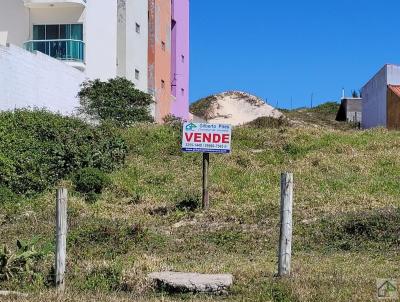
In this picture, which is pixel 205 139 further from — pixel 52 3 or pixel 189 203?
pixel 52 3

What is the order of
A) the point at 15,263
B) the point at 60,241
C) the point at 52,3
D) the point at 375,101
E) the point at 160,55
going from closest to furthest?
the point at 60,241, the point at 15,263, the point at 52,3, the point at 375,101, the point at 160,55

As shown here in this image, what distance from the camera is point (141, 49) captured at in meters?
36.2

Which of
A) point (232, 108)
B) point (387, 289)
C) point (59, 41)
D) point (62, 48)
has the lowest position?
point (387, 289)

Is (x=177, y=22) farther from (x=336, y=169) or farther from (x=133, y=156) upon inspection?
(x=336, y=169)

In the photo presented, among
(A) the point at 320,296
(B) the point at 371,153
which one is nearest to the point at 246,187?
(B) the point at 371,153

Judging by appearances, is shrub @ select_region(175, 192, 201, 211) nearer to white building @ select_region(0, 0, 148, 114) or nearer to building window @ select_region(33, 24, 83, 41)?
white building @ select_region(0, 0, 148, 114)

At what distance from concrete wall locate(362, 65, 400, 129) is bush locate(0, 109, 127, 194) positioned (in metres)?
16.9

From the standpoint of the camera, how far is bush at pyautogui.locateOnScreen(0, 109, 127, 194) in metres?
17.0

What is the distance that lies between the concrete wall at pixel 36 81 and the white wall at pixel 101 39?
75.4 inches

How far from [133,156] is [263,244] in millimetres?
9429

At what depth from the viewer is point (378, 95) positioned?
3472 centimetres

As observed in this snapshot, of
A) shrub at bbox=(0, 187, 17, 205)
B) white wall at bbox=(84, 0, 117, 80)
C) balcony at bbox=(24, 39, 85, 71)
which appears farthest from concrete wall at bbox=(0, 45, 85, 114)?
shrub at bbox=(0, 187, 17, 205)

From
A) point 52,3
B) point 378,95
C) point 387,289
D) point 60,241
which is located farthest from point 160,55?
point 387,289

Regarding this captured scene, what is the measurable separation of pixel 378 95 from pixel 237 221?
922 inches
